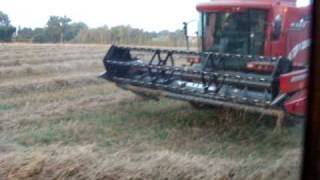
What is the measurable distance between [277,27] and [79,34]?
10152 mm

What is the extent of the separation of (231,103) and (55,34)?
12.3 m

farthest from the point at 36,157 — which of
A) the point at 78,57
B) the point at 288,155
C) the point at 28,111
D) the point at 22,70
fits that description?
the point at 78,57

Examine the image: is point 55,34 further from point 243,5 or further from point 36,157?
point 36,157

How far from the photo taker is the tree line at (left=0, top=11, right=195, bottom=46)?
1308 centimetres

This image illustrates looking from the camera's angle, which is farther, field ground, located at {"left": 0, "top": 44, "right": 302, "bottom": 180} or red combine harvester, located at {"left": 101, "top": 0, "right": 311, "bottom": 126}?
red combine harvester, located at {"left": 101, "top": 0, "right": 311, "bottom": 126}

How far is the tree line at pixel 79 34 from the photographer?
1308 centimetres

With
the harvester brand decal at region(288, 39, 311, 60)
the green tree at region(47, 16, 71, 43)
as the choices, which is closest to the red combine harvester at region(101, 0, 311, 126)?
the harvester brand decal at region(288, 39, 311, 60)

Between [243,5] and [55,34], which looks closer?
[243,5]

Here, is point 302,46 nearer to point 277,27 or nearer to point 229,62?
point 229,62

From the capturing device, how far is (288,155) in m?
4.19

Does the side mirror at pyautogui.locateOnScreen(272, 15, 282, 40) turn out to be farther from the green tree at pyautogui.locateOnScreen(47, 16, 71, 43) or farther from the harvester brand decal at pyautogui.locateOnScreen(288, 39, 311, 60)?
the green tree at pyautogui.locateOnScreen(47, 16, 71, 43)

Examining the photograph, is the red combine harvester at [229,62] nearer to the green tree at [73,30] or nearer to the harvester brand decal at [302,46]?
the harvester brand decal at [302,46]

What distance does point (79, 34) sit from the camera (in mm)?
16719


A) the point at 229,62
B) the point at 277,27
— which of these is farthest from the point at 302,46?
the point at 277,27
